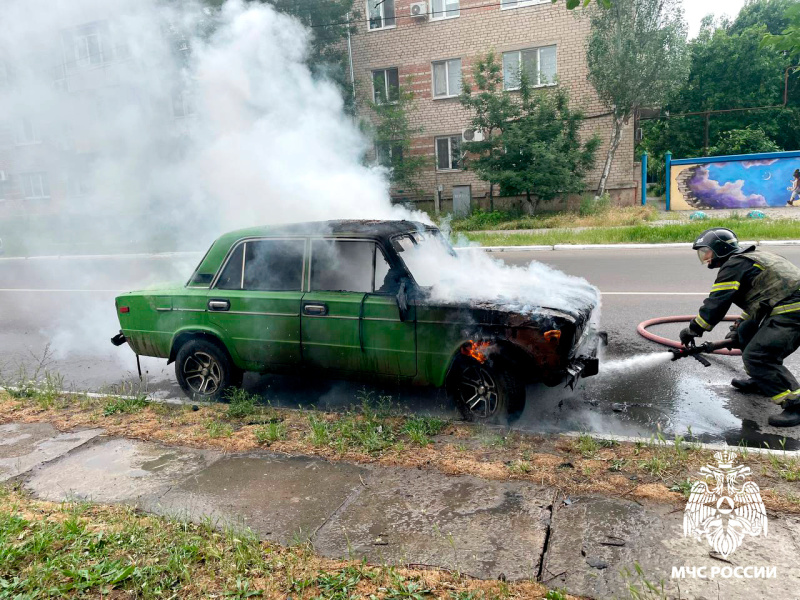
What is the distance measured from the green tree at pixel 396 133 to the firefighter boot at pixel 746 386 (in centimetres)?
1756

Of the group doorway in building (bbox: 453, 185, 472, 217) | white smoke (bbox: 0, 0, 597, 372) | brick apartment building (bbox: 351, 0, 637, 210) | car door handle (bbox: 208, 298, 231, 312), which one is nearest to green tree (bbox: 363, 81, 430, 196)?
brick apartment building (bbox: 351, 0, 637, 210)

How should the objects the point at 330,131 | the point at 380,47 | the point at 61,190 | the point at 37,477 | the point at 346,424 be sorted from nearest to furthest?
the point at 37,477 → the point at 346,424 → the point at 330,131 → the point at 61,190 → the point at 380,47

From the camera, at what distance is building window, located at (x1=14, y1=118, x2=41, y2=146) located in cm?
1153

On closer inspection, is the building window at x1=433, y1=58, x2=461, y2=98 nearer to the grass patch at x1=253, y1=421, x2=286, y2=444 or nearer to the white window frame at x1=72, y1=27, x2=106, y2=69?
the white window frame at x1=72, y1=27, x2=106, y2=69

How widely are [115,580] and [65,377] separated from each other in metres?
4.65

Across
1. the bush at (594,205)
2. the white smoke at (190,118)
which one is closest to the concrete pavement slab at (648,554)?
the white smoke at (190,118)

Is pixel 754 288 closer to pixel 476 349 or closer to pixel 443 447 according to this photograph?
pixel 476 349

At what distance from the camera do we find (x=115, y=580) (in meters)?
2.88

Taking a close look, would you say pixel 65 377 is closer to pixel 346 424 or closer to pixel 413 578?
pixel 346 424

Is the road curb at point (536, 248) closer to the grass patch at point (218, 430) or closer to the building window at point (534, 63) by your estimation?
the grass patch at point (218, 430)

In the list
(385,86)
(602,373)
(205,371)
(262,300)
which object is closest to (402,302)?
(262,300)

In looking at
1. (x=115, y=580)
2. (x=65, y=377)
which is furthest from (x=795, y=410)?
(x=65, y=377)

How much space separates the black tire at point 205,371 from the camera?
17.7 ft

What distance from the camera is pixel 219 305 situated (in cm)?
528
